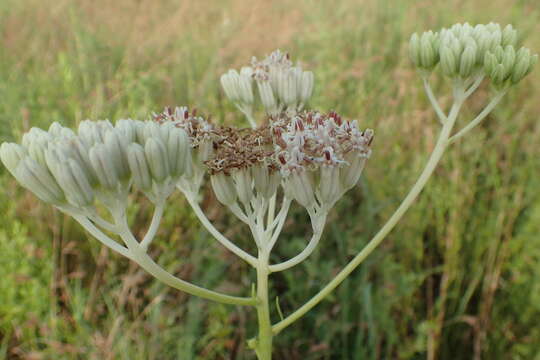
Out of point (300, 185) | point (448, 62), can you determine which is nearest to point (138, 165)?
point (300, 185)

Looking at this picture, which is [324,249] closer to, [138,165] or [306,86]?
[306,86]

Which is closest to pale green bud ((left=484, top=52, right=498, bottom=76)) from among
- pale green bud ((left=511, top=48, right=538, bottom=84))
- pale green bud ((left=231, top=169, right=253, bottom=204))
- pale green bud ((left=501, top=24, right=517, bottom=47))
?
pale green bud ((left=511, top=48, right=538, bottom=84))

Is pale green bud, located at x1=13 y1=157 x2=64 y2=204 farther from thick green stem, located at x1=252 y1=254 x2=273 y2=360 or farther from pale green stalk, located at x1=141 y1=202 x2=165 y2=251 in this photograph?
thick green stem, located at x1=252 y1=254 x2=273 y2=360

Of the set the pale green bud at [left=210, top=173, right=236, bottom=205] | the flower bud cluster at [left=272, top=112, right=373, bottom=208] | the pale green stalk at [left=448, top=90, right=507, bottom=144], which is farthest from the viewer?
the pale green stalk at [left=448, top=90, right=507, bottom=144]

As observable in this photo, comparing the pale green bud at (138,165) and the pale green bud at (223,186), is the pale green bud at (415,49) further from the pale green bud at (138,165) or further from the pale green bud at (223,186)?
the pale green bud at (138,165)

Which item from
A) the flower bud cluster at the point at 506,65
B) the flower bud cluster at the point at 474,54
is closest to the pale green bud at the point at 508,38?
the flower bud cluster at the point at 474,54

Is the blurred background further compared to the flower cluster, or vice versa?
the blurred background
